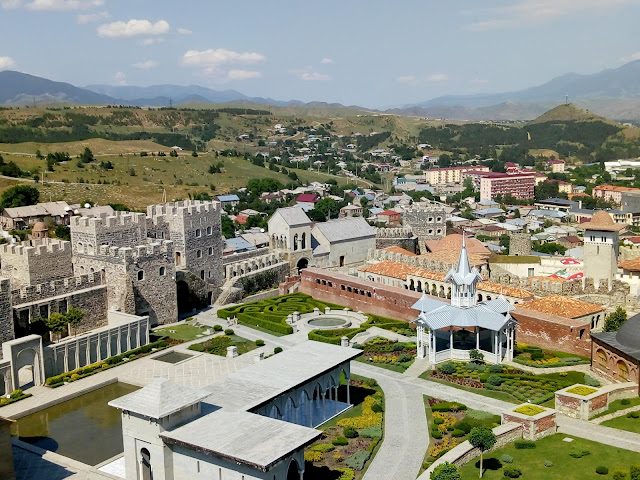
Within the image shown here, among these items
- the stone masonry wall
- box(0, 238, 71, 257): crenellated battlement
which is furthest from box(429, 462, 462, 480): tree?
box(0, 238, 71, 257): crenellated battlement

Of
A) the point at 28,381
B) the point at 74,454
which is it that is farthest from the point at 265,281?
the point at 74,454

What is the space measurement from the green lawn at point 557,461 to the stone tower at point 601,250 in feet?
70.2

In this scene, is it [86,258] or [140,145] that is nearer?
[86,258]

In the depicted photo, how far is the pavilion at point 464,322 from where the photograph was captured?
127 ft

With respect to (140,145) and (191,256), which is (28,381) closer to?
(191,256)

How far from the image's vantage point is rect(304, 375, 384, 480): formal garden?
1059 inches

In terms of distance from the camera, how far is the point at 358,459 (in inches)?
1080

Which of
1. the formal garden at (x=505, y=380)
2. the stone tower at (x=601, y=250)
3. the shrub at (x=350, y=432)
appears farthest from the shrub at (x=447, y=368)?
the stone tower at (x=601, y=250)

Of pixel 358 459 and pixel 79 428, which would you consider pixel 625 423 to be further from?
pixel 79 428

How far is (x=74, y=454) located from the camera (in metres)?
29.7

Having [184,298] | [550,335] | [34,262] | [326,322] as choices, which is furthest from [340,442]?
[34,262]

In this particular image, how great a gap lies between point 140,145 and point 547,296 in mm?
115355

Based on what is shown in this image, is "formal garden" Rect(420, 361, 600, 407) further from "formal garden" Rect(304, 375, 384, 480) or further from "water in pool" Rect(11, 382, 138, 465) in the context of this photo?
"water in pool" Rect(11, 382, 138, 465)

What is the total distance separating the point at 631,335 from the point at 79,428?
91.9 ft
